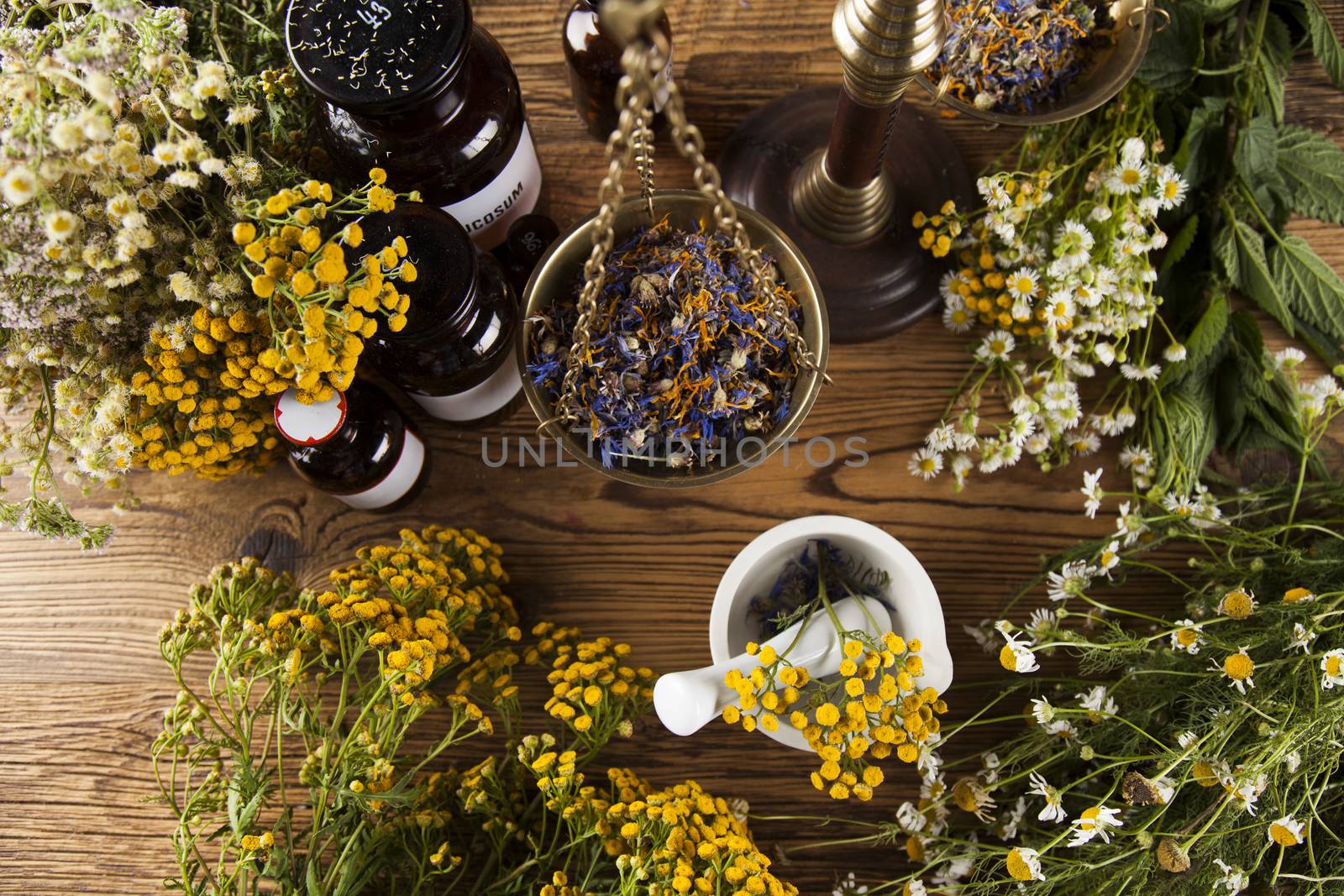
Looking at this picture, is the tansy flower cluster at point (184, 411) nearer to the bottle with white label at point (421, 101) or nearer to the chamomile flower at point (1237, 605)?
the bottle with white label at point (421, 101)

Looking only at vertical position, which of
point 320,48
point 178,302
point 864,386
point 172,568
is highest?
point 320,48

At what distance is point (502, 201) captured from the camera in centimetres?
86

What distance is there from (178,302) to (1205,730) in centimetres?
94

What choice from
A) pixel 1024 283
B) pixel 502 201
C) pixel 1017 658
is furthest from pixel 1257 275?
pixel 502 201

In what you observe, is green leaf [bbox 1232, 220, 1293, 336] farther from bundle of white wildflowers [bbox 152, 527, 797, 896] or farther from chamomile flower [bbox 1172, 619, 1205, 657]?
A: bundle of white wildflowers [bbox 152, 527, 797, 896]

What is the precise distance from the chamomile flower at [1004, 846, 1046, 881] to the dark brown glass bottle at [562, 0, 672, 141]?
750 millimetres

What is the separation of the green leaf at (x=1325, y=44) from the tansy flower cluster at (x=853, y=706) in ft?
2.61

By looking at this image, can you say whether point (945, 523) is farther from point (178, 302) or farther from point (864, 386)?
point (178, 302)

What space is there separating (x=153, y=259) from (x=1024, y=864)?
33.4 inches

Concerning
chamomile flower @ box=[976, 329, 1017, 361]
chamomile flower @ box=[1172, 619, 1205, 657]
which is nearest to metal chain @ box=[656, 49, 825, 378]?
chamomile flower @ box=[976, 329, 1017, 361]

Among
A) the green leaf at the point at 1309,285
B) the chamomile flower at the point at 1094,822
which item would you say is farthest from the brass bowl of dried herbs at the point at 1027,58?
the chamomile flower at the point at 1094,822

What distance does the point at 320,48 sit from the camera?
2.23 ft

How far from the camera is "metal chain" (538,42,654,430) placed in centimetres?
48

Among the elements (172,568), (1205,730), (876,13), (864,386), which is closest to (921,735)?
(1205,730)
